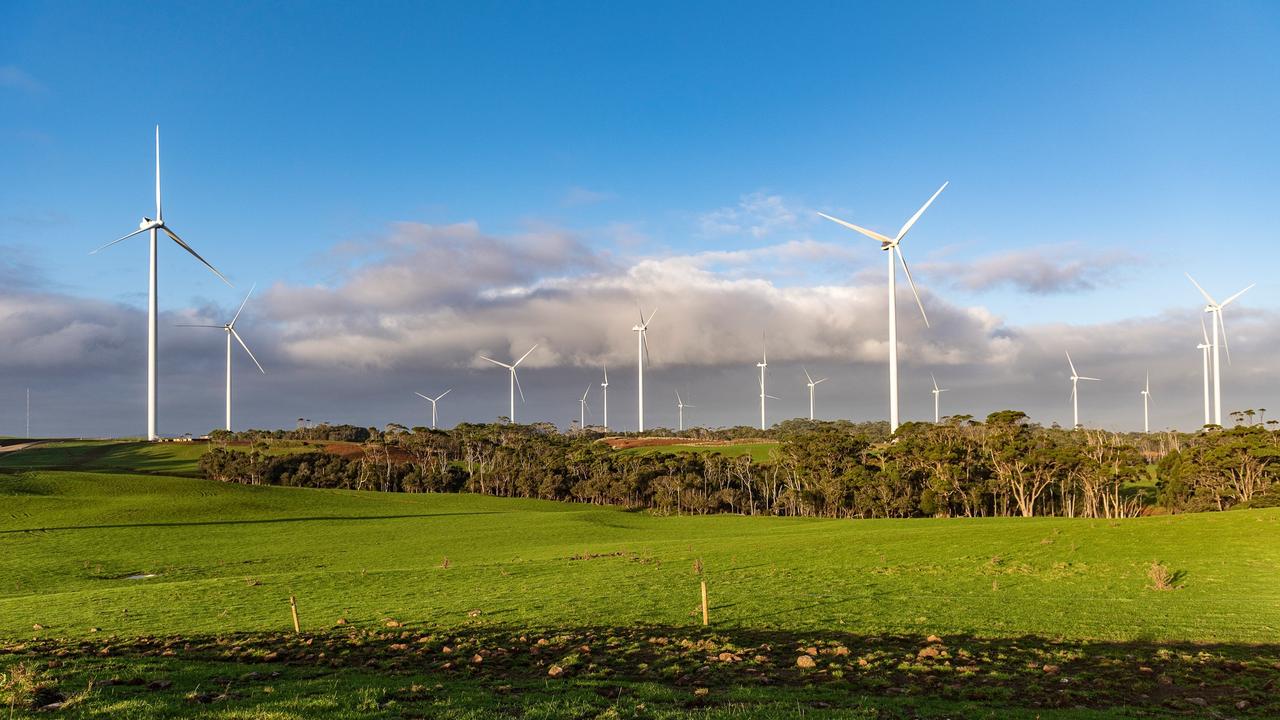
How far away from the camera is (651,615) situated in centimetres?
2423

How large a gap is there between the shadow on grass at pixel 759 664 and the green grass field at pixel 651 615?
10 cm

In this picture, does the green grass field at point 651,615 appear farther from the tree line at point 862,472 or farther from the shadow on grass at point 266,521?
the tree line at point 862,472

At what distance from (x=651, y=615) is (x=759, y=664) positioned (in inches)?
306

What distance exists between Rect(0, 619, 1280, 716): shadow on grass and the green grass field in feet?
0.31

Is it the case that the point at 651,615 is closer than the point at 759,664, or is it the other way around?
the point at 759,664

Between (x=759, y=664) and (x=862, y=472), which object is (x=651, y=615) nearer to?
(x=759, y=664)

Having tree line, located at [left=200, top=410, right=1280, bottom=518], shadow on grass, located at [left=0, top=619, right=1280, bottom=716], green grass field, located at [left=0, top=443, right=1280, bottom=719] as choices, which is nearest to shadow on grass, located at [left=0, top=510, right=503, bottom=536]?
green grass field, located at [left=0, top=443, right=1280, bottom=719]

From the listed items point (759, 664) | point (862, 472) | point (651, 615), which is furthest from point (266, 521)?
point (759, 664)

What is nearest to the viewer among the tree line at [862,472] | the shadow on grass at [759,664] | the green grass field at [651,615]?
the green grass field at [651,615]

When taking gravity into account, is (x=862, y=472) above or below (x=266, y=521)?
above

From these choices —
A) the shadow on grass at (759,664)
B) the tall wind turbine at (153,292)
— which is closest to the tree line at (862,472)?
the tall wind turbine at (153,292)

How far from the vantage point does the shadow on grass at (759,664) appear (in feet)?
47.8

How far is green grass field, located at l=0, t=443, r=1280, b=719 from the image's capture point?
552 inches

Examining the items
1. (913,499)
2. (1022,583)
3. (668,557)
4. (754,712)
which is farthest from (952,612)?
(913,499)
